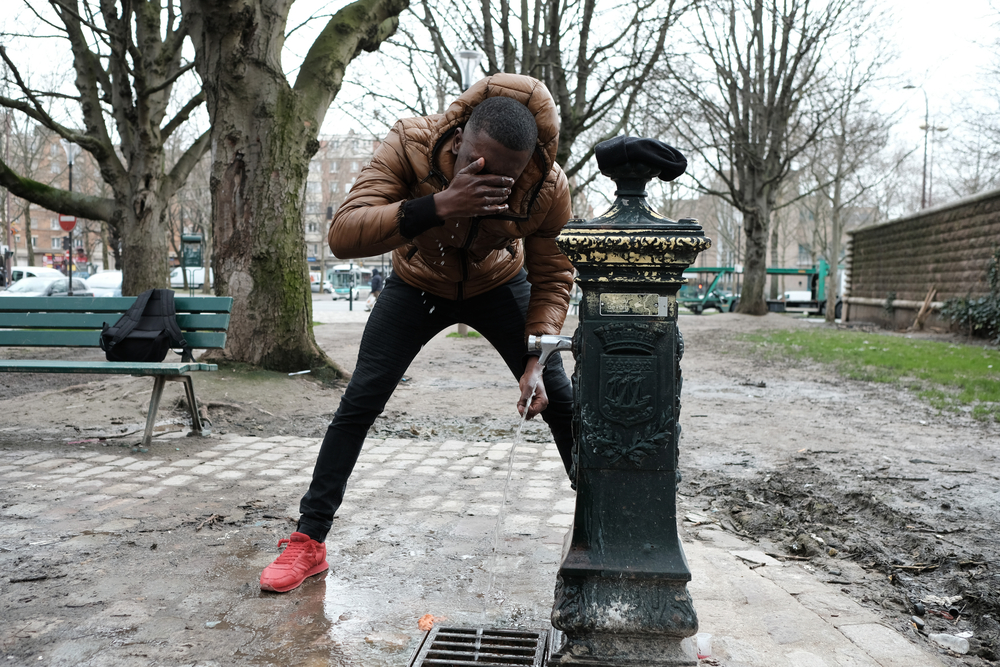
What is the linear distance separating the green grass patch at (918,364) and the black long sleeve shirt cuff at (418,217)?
6.21m

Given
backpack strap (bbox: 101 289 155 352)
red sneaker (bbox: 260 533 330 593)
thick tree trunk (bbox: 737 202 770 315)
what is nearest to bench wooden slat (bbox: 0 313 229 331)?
backpack strap (bbox: 101 289 155 352)

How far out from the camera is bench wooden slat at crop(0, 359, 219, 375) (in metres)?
5.21

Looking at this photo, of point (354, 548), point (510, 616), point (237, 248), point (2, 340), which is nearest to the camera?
point (510, 616)

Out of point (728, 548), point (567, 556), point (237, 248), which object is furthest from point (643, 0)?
point (567, 556)

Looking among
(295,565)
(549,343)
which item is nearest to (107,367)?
(295,565)

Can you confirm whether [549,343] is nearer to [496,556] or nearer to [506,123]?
[506,123]

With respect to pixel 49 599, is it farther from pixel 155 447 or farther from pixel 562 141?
pixel 562 141

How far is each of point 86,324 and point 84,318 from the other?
5cm

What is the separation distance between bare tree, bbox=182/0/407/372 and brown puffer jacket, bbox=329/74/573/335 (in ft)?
15.7

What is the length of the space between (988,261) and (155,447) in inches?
683

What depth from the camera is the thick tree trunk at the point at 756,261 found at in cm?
2647

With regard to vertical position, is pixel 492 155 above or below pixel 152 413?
above

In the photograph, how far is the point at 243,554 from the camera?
3.30 metres

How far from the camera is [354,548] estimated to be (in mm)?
3414
